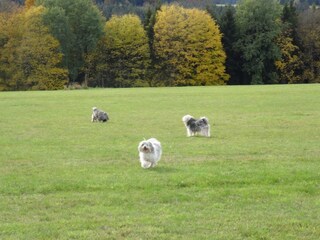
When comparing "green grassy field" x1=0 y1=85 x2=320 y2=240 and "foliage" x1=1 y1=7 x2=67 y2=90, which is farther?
"foliage" x1=1 y1=7 x2=67 y2=90

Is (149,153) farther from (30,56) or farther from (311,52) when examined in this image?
(311,52)

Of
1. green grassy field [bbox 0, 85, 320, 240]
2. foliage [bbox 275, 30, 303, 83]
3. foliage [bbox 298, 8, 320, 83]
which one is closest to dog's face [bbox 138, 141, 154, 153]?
green grassy field [bbox 0, 85, 320, 240]

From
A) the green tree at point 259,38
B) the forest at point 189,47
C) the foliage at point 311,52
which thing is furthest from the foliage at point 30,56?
the foliage at point 311,52

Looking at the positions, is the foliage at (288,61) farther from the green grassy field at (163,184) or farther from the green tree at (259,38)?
the green grassy field at (163,184)

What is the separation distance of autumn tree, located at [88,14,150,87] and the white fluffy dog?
78.6 m

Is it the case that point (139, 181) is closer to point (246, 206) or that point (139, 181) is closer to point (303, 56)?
point (246, 206)

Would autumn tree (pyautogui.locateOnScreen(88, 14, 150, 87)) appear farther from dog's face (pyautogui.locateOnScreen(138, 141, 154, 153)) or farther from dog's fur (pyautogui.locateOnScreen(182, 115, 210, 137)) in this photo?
dog's face (pyautogui.locateOnScreen(138, 141, 154, 153))

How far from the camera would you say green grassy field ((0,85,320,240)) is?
1065 centimetres

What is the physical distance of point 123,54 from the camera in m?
96.1

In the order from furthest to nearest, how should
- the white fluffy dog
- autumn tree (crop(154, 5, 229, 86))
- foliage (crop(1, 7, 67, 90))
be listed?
autumn tree (crop(154, 5, 229, 86)), foliage (crop(1, 7, 67, 90)), the white fluffy dog

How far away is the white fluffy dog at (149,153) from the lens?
15.9 metres

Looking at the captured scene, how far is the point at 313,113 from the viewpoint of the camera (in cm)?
3509

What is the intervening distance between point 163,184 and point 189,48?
8196 cm

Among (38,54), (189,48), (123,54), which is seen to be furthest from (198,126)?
(123,54)
